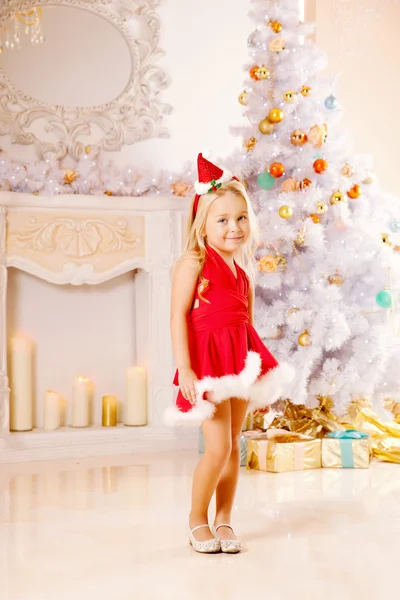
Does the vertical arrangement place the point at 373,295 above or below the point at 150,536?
above

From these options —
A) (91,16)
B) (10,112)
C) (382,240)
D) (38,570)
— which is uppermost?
(91,16)

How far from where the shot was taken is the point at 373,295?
4.00m

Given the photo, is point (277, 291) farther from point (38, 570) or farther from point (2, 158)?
point (38, 570)

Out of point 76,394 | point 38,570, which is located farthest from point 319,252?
point 38,570

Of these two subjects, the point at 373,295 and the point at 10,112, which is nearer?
the point at 373,295

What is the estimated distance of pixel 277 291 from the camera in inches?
156

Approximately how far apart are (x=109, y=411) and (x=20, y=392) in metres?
0.54

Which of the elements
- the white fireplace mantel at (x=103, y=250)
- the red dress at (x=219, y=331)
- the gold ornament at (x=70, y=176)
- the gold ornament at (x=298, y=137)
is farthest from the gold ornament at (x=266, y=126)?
the red dress at (x=219, y=331)

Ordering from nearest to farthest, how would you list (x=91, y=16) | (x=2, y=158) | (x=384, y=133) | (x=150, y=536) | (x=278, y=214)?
(x=150, y=536) → (x=278, y=214) → (x=2, y=158) → (x=91, y=16) → (x=384, y=133)

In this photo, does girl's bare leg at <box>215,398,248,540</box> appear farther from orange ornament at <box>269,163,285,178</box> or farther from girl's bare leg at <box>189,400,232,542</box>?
orange ornament at <box>269,163,285,178</box>

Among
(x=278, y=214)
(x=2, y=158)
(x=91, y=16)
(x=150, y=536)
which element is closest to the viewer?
(x=150, y=536)

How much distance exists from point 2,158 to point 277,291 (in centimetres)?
170

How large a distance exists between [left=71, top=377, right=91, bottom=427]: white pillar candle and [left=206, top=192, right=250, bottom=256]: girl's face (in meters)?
2.15

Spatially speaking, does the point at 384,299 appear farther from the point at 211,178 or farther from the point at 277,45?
the point at 211,178
